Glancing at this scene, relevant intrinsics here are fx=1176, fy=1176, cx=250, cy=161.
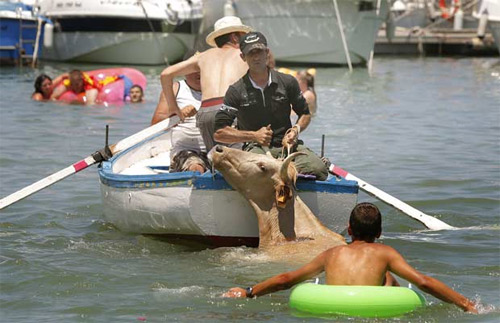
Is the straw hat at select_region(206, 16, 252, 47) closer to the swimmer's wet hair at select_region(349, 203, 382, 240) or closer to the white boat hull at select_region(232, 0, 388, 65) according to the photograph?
the swimmer's wet hair at select_region(349, 203, 382, 240)

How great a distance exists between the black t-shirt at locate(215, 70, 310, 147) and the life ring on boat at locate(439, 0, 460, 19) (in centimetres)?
3712

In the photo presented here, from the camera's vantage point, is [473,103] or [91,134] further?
[473,103]

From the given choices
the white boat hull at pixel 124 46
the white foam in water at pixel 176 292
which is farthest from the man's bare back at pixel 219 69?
the white boat hull at pixel 124 46

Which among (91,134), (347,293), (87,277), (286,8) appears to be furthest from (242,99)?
(286,8)

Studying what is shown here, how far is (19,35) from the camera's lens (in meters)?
30.8

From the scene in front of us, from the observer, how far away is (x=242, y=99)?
893 centimetres

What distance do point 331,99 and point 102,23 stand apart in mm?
11514

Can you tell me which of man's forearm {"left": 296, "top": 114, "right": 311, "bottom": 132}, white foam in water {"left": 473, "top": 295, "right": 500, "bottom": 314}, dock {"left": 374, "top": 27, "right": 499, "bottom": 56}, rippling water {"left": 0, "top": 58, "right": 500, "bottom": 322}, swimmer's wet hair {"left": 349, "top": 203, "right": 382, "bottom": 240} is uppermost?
man's forearm {"left": 296, "top": 114, "right": 311, "bottom": 132}

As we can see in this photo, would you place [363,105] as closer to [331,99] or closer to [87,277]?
[331,99]

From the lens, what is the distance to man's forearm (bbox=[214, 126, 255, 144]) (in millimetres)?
8852

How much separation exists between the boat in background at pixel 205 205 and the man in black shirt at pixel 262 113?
0.20m

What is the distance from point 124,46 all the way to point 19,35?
318 cm

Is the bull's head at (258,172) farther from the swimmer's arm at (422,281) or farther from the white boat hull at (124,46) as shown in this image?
the white boat hull at (124,46)

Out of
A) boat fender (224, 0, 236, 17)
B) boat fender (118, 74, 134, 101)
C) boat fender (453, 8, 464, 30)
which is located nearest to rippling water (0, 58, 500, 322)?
boat fender (118, 74, 134, 101)
